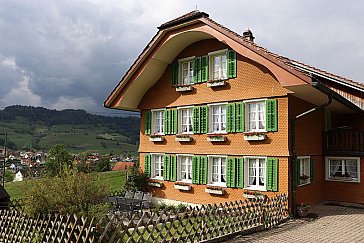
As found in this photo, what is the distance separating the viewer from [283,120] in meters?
12.9

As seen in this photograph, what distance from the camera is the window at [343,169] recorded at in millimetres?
14906

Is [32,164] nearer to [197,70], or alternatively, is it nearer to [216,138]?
[216,138]

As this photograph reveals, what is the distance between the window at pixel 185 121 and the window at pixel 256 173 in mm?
3509

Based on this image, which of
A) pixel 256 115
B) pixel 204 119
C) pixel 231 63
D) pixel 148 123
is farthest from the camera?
pixel 148 123

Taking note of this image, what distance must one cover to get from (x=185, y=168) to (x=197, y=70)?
4.63 meters

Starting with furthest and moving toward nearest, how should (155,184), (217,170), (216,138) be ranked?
(155,184) → (217,170) → (216,138)

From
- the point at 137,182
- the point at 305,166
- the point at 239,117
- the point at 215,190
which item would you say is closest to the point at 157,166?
the point at 137,182

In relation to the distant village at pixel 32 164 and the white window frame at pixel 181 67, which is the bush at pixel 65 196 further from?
the white window frame at pixel 181 67

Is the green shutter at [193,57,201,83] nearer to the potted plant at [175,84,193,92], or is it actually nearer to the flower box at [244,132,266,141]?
the potted plant at [175,84,193,92]

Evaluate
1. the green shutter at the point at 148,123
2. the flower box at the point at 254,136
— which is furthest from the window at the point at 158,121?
the flower box at the point at 254,136

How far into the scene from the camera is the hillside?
105312 millimetres

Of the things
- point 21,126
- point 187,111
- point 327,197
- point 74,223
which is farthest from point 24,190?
point 21,126

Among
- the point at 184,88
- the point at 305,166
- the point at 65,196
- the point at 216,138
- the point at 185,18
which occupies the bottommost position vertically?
the point at 65,196

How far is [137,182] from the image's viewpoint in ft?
56.5
